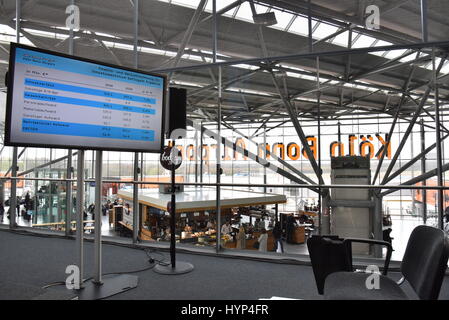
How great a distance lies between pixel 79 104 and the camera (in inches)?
84.7

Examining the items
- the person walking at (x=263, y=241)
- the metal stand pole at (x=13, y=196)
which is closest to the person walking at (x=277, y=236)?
the person walking at (x=263, y=241)

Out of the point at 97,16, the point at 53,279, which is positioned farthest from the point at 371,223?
the point at 97,16

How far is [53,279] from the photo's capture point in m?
2.72

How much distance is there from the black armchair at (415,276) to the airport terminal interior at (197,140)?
15mm

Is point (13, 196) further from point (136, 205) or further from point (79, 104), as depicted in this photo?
point (79, 104)

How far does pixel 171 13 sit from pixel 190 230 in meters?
4.30

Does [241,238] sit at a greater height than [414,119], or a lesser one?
lesser

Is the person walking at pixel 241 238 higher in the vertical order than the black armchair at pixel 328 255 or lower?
lower

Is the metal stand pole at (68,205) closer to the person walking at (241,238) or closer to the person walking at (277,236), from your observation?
the person walking at (241,238)

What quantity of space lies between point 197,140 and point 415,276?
7.17 m

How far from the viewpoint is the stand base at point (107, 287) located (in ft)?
7.46

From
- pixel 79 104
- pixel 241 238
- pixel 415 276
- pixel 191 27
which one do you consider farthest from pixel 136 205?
pixel 415 276

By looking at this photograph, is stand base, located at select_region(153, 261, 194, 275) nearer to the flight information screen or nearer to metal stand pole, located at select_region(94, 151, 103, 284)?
metal stand pole, located at select_region(94, 151, 103, 284)

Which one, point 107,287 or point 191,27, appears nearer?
point 107,287
